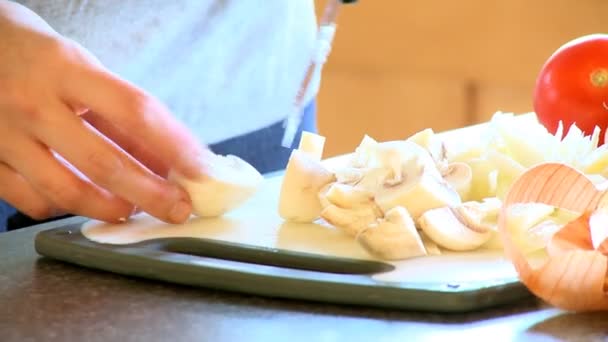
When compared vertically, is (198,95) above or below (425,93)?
above

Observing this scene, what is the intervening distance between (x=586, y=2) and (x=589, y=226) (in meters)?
1.89

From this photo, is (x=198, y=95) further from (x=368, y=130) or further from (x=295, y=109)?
(x=368, y=130)

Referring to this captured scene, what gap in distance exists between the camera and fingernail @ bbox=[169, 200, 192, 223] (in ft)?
2.80

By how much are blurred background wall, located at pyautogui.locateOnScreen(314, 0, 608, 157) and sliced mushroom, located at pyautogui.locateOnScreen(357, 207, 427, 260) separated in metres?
1.87

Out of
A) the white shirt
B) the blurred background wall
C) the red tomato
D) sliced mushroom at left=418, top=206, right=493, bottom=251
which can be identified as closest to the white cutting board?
sliced mushroom at left=418, top=206, right=493, bottom=251

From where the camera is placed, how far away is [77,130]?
2.76ft

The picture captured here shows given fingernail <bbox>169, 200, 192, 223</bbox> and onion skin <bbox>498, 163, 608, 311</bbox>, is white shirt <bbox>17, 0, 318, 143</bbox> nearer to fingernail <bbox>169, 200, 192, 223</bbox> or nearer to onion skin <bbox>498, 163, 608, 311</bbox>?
fingernail <bbox>169, 200, 192, 223</bbox>

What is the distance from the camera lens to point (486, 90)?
105 inches

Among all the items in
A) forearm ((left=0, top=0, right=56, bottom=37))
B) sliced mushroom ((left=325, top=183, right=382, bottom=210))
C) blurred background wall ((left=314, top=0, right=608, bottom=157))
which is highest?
forearm ((left=0, top=0, right=56, bottom=37))

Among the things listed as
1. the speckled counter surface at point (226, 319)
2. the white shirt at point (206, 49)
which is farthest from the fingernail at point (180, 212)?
the white shirt at point (206, 49)

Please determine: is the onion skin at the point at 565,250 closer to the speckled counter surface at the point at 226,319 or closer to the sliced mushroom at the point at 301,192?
the speckled counter surface at the point at 226,319

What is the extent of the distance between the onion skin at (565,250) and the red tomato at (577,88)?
396 millimetres

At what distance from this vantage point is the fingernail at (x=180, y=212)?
0.85 m

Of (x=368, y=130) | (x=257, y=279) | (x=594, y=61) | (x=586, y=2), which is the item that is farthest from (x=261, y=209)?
(x=368, y=130)
